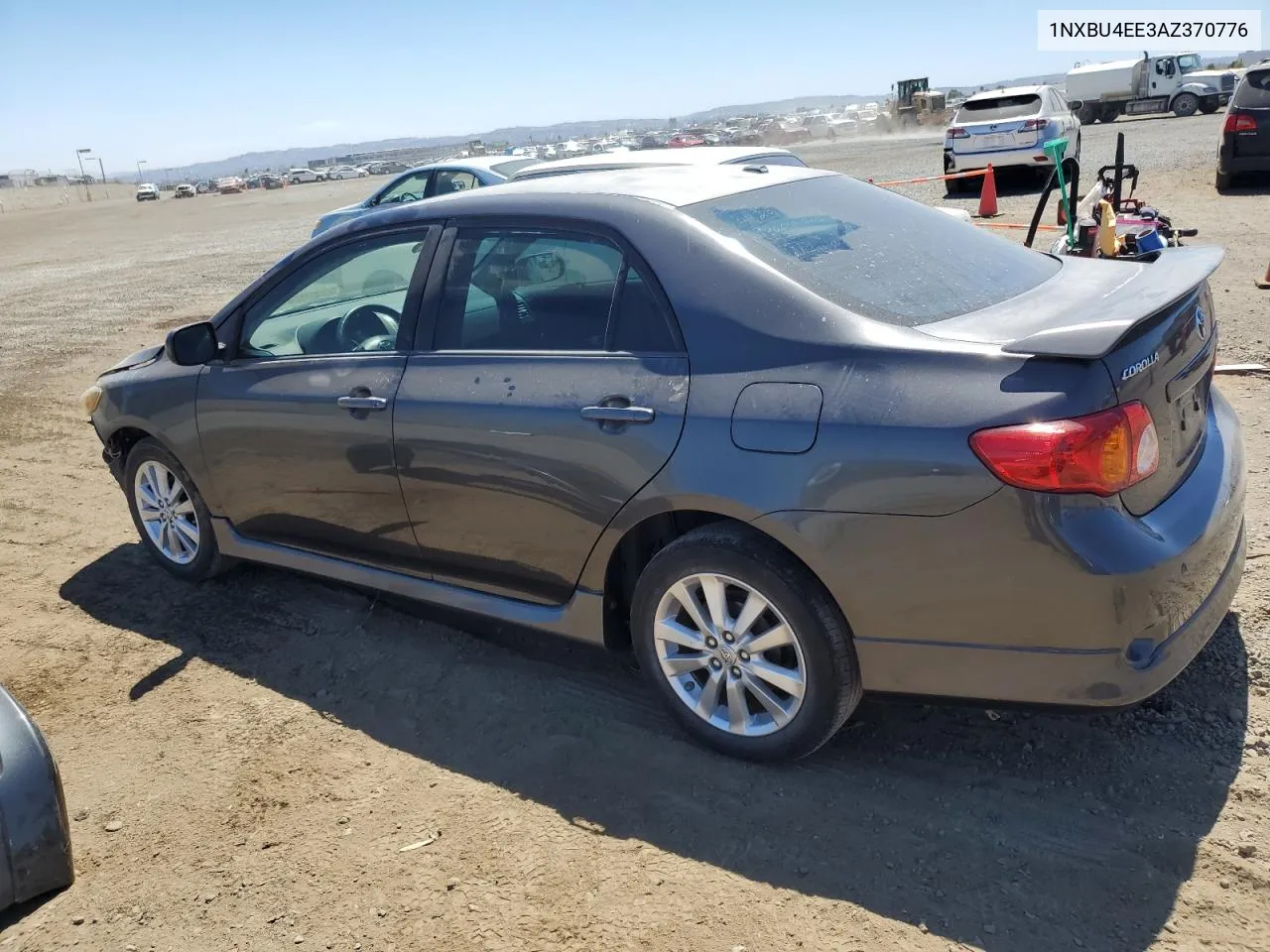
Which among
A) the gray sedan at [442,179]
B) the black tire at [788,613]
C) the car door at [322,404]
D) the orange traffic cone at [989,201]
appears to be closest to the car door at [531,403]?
the car door at [322,404]

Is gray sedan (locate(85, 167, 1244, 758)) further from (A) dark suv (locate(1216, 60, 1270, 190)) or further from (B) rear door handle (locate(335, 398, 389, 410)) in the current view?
(A) dark suv (locate(1216, 60, 1270, 190))

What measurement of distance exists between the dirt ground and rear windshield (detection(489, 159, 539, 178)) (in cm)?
1032

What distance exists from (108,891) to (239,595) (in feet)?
6.45

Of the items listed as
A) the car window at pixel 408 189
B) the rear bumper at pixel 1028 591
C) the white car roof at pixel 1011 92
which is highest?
the white car roof at pixel 1011 92

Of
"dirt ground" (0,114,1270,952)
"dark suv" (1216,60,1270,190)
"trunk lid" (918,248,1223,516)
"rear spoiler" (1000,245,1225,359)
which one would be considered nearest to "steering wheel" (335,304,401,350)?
"dirt ground" (0,114,1270,952)

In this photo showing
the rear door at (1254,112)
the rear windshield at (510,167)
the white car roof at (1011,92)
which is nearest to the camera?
the rear windshield at (510,167)

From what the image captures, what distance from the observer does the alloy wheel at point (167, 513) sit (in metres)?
4.87

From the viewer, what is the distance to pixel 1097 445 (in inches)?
101

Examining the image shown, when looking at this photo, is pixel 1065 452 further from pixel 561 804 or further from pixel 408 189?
pixel 408 189

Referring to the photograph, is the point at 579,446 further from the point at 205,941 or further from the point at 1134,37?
the point at 1134,37

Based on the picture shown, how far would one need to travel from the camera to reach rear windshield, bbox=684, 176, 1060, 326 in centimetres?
309

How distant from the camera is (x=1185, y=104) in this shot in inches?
1583

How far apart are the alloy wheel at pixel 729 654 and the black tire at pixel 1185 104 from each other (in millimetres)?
44050

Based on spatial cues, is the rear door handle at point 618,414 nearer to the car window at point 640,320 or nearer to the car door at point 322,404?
the car window at point 640,320
